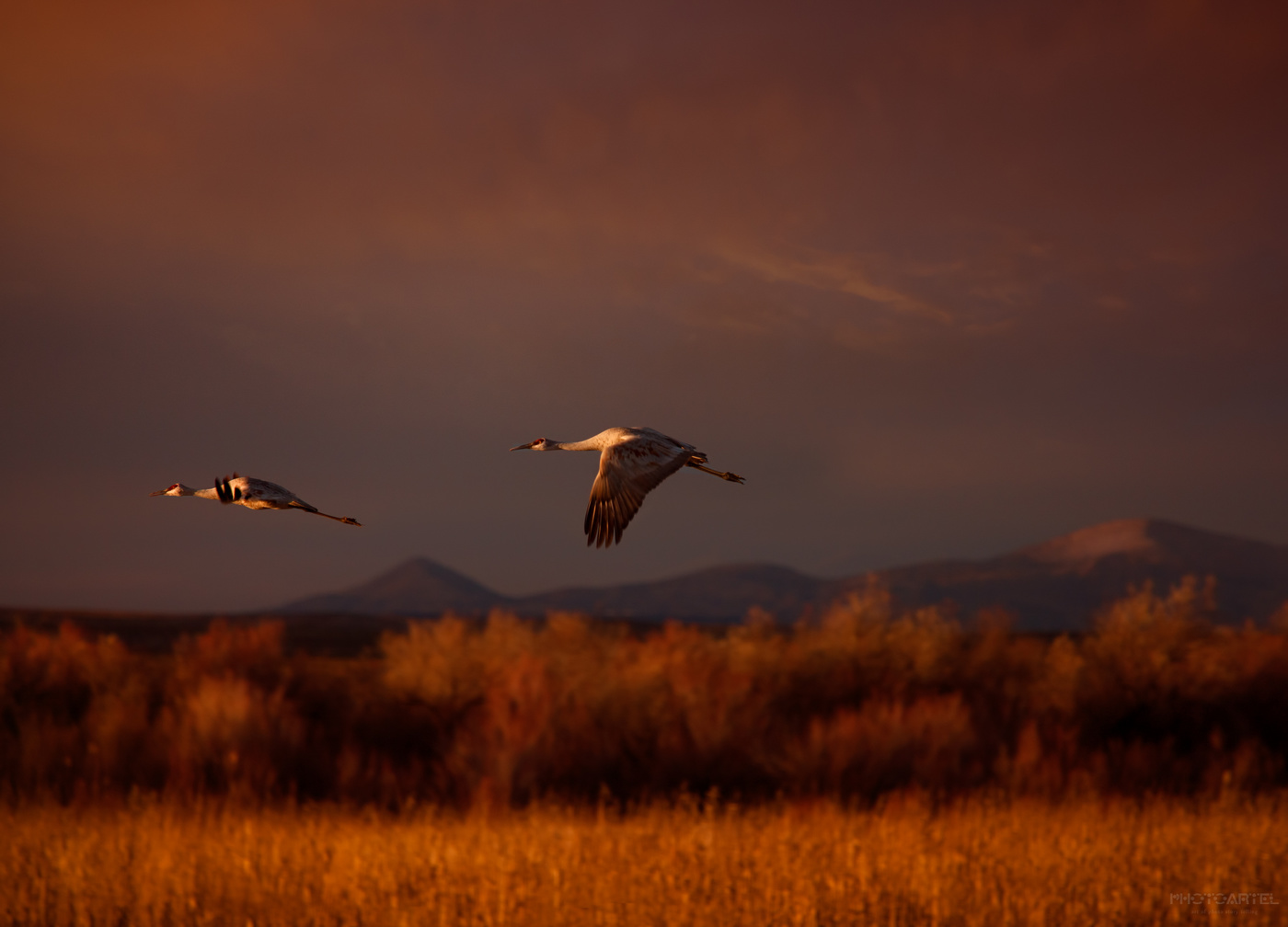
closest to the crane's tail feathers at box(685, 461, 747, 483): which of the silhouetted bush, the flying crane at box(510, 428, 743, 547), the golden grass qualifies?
the flying crane at box(510, 428, 743, 547)

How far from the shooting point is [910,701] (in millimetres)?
18859

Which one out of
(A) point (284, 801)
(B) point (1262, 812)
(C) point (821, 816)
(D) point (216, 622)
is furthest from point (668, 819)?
(D) point (216, 622)

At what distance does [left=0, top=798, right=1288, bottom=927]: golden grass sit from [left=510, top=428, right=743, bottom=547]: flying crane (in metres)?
7.16

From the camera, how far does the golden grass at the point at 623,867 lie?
905 cm

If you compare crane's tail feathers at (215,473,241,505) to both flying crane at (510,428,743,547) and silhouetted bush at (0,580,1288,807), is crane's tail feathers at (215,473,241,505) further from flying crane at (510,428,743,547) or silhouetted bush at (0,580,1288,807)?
silhouetted bush at (0,580,1288,807)

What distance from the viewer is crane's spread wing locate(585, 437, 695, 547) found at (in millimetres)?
2027

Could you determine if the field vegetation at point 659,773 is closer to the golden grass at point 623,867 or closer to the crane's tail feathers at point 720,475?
the golden grass at point 623,867

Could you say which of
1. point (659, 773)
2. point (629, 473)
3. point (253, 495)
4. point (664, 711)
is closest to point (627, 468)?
point (629, 473)

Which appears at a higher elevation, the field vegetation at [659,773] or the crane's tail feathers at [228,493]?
the crane's tail feathers at [228,493]

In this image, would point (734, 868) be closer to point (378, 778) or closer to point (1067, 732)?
point (378, 778)

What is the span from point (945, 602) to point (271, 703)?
13338mm

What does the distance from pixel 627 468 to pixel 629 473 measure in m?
0.01

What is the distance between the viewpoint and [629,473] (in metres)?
2.12

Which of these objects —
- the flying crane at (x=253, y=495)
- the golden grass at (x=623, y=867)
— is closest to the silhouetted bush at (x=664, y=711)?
the golden grass at (x=623, y=867)
